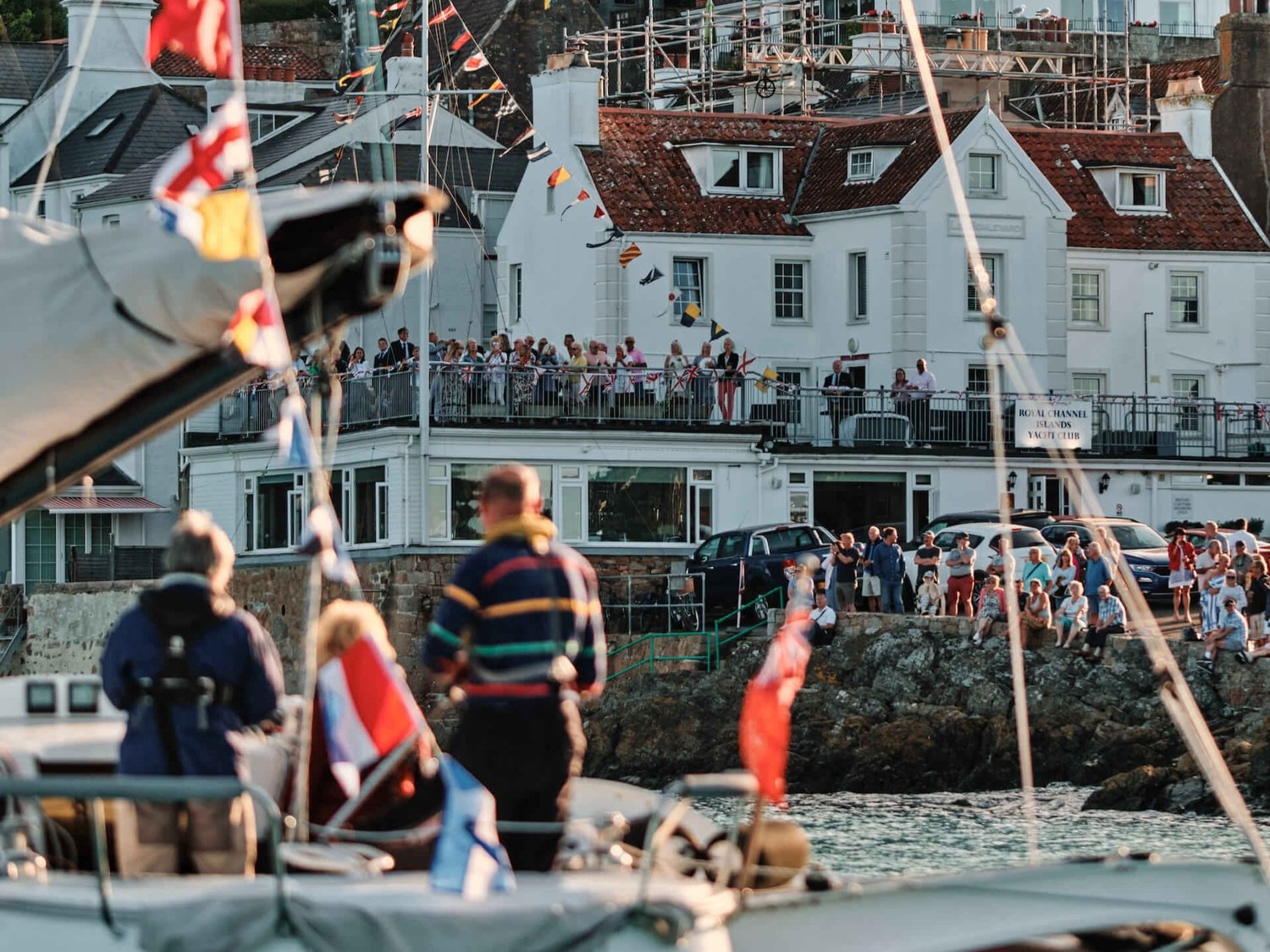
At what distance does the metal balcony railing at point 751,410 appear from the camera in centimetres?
4203

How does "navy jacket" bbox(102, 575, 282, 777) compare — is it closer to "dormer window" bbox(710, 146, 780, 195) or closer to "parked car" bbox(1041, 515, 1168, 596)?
"parked car" bbox(1041, 515, 1168, 596)

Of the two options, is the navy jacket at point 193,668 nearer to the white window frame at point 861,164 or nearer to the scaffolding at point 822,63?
the white window frame at point 861,164

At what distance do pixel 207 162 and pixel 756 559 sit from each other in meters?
29.9

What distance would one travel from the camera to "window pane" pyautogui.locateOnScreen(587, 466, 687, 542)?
42438 mm

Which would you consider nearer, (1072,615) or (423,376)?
(1072,615)

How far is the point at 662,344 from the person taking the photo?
158 ft

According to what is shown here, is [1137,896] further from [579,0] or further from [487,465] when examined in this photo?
[579,0]

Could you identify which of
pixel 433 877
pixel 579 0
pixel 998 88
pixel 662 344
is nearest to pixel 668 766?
pixel 662 344

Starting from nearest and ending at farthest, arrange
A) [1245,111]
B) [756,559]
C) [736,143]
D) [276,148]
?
[756,559] < [736,143] < [1245,111] < [276,148]

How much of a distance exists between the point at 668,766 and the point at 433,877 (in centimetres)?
3004

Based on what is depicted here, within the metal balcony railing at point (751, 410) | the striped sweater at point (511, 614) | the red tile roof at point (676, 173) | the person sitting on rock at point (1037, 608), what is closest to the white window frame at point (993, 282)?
the metal balcony railing at point (751, 410)

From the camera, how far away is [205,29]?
10906 mm

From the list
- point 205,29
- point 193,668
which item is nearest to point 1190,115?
point 205,29

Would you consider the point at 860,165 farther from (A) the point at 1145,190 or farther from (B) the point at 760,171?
(A) the point at 1145,190
